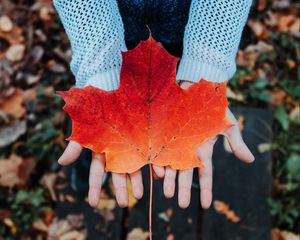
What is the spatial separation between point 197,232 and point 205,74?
81cm

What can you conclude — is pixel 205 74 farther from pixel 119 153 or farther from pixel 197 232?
pixel 197 232

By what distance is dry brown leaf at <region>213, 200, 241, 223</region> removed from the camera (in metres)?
1.69

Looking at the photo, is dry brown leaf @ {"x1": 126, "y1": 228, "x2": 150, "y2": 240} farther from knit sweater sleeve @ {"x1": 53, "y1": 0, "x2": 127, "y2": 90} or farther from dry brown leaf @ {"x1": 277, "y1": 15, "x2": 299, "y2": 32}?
dry brown leaf @ {"x1": 277, "y1": 15, "x2": 299, "y2": 32}

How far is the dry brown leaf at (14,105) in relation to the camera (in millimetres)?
1957

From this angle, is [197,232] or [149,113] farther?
[197,232]

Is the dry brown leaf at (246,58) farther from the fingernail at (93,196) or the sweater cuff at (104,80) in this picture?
the fingernail at (93,196)

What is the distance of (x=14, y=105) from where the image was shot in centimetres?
198

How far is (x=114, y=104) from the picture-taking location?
A: 0.95 meters

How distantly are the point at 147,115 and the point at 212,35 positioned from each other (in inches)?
13.4

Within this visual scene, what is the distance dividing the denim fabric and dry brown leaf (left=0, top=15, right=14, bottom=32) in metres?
1.04

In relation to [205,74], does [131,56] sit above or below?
above

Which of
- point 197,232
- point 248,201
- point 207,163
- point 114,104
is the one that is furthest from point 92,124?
point 248,201

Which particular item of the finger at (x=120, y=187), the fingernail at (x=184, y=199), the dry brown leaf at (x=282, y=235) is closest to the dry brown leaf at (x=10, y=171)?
the finger at (x=120, y=187)

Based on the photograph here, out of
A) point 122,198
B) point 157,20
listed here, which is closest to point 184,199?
point 122,198
